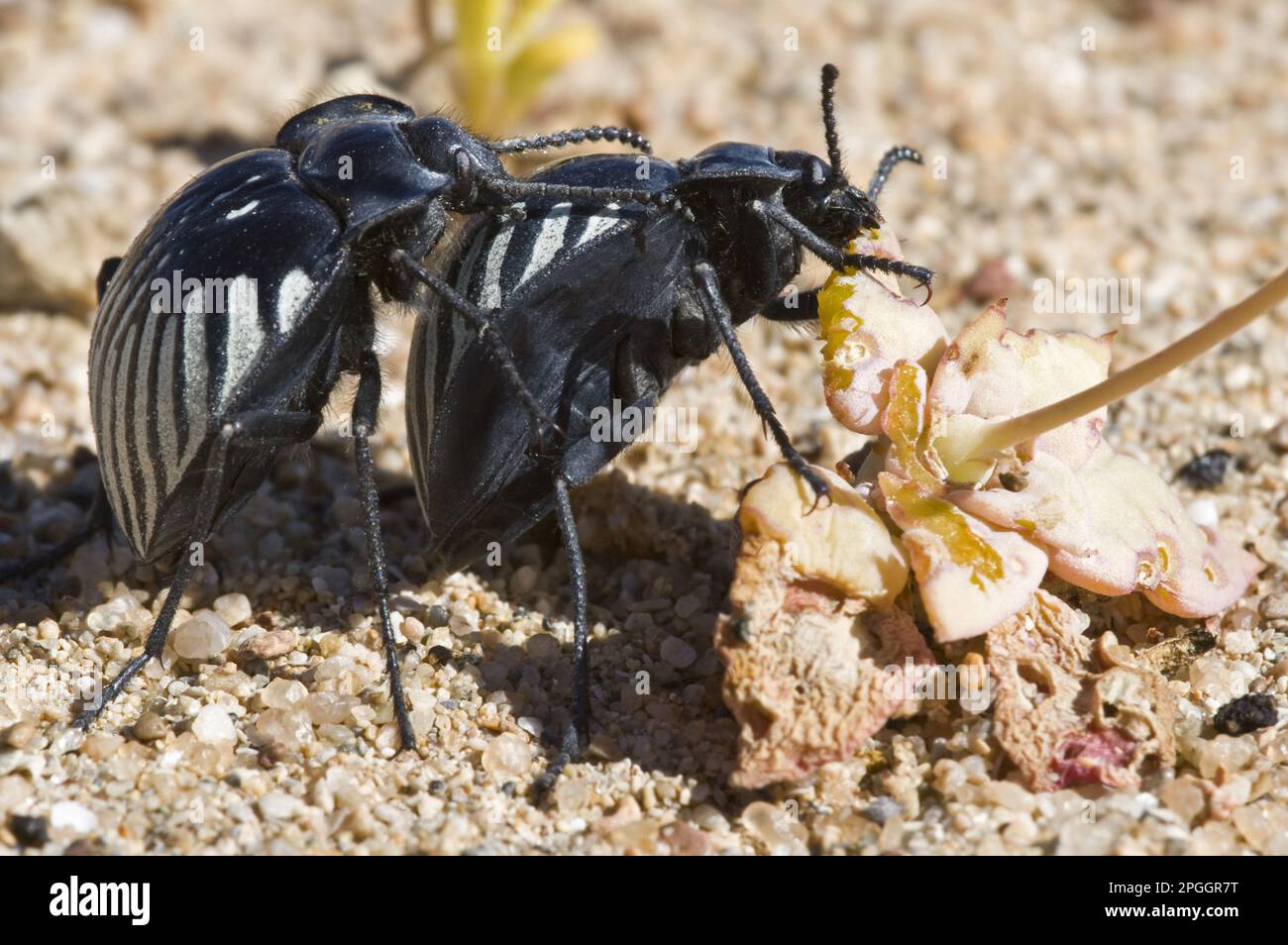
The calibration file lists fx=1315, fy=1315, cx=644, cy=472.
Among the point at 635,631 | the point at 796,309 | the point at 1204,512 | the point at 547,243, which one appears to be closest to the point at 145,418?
the point at 547,243

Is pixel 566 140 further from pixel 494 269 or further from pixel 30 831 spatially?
pixel 30 831

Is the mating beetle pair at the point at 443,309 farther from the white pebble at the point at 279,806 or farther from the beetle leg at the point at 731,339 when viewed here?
the white pebble at the point at 279,806

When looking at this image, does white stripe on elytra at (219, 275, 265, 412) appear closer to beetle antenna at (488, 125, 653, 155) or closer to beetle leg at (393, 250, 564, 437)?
beetle leg at (393, 250, 564, 437)

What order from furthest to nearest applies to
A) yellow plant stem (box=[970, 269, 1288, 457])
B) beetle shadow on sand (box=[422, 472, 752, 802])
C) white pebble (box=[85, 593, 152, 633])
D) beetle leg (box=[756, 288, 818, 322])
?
1. beetle leg (box=[756, 288, 818, 322])
2. white pebble (box=[85, 593, 152, 633])
3. beetle shadow on sand (box=[422, 472, 752, 802])
4. yellow plant stem (box=[970, 269, 1288, 457])

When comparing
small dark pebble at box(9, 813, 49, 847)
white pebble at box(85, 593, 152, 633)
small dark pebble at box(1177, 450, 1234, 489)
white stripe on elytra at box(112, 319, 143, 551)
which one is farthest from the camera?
small dark pebble at box(1177, 450, 1234, 489)

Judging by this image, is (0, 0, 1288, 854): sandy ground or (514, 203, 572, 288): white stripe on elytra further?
(514, 203, 572, 288): white stripe on elytra

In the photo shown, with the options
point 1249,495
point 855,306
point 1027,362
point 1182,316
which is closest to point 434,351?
point 855,306

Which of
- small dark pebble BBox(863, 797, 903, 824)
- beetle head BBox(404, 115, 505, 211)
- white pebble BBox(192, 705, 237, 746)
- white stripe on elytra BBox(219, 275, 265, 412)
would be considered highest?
beetle head BBox(404, 115, 505, 211)

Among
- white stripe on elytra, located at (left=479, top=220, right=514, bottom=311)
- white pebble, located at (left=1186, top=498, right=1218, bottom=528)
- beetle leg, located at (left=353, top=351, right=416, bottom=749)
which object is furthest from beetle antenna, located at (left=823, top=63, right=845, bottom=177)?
white pebble, located at (left=1186, top=498, right=1218, bottom=528)
